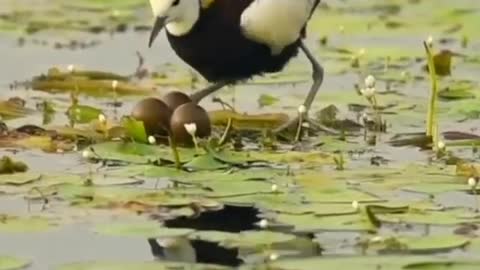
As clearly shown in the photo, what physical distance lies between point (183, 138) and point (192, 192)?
803 mm

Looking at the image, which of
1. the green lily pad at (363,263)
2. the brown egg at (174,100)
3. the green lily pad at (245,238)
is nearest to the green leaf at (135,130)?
the brown egg at (174,100)

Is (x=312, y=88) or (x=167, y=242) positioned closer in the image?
(x=167, y=242)

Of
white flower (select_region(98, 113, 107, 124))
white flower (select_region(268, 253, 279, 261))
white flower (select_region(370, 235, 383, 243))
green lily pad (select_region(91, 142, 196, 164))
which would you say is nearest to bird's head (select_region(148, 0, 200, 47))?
white flower (select_region(98, 113, 107, 124))

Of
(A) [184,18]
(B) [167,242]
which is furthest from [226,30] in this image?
(B) [167,242]

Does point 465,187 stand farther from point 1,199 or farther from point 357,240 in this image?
point 1,199

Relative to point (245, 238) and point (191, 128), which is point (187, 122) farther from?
point (245, 238)

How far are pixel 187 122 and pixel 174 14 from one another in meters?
0.48

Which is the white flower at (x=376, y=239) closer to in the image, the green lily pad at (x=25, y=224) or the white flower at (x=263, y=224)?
the white flower at (x=263, y=224)

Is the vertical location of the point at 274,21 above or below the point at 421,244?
above

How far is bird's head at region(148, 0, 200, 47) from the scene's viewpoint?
6.58 metres

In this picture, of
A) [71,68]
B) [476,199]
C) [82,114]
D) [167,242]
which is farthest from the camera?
[71,68]

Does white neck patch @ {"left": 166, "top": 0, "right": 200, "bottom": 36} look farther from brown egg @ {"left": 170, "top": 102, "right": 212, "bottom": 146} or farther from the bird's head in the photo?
brown egg @ {"left": 170, "top": 102, "right": 212, "bottom": 146}

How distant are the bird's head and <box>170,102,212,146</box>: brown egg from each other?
1.01 feet

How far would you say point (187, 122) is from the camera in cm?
640
